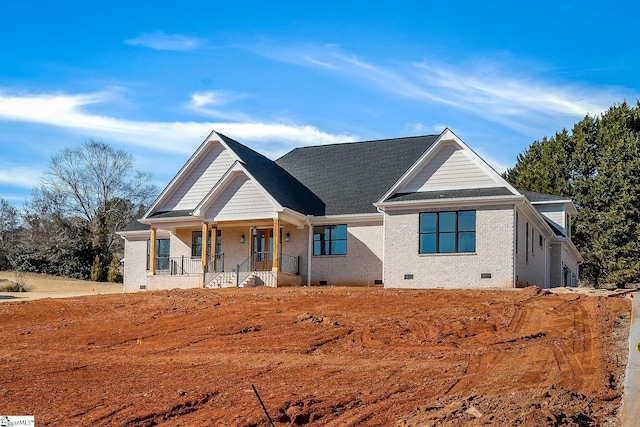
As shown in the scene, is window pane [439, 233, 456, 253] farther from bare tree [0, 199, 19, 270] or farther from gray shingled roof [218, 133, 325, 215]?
bare tree [0, 199, 19, 270]

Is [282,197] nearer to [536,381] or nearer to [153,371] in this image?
[153,371]

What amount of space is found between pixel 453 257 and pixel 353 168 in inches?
366

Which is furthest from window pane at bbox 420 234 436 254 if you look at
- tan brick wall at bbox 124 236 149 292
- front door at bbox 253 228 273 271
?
tan brick wall at bbox 124 236 149 292

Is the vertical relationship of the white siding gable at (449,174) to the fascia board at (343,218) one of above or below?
above

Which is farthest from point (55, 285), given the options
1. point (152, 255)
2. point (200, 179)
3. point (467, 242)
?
point (467, 242)

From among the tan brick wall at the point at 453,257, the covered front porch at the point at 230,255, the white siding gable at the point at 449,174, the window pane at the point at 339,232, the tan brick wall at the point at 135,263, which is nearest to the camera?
the tan brick wall at the point at 453,257

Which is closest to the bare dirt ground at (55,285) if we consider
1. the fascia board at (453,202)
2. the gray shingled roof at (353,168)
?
the gray shingled roof at (353,168)

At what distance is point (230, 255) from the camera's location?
30672 mm

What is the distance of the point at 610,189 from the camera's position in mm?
44219

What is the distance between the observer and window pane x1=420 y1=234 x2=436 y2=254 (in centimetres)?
2531

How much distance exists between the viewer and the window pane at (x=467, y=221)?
2482 cm

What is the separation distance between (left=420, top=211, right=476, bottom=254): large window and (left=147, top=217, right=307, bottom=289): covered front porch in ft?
19.2

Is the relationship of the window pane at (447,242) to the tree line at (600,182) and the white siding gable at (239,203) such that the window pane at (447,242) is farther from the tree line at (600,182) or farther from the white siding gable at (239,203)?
the tree line at (600,182)

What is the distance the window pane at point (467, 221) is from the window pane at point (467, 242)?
183 mm
